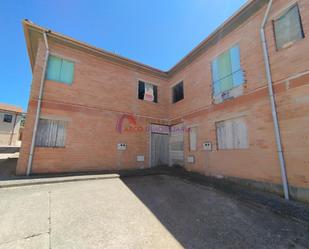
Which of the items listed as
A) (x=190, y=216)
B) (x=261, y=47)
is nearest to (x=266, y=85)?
(x=261, y=47)

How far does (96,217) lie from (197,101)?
740 centimetres

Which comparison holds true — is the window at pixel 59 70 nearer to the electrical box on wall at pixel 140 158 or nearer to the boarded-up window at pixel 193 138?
the electrical box on wall at pixel 140 158

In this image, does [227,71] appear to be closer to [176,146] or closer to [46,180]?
[176,146]

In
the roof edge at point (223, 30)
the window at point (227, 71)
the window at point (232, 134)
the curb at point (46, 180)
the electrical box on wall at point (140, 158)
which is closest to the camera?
the curb at point (46, 180)

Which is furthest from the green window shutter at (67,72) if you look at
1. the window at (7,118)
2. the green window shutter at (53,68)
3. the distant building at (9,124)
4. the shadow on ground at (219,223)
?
the window at (7,118)

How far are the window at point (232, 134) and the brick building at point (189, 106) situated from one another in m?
0.04

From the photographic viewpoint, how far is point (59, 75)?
26.6ft

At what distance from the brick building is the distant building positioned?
20.3 metres

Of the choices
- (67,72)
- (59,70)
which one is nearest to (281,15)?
(67,72)

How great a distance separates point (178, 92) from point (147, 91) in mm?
2177

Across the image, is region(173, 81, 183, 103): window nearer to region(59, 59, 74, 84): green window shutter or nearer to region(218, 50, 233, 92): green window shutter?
region(218, 50, 233, 92): green window shutter

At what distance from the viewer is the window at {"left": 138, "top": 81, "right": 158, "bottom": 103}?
1060 centimetres

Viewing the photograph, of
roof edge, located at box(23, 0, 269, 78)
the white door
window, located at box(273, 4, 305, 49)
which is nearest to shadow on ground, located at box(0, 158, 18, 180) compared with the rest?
roof edge, located at box(23, 0, 269, 78)

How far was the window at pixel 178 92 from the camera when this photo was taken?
417 inches
